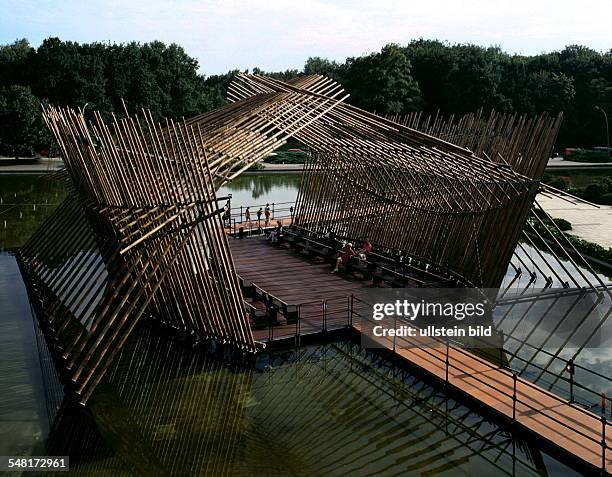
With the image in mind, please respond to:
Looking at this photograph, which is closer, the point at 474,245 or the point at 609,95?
the point at 474,245

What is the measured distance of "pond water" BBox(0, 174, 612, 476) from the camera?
11.5 metres

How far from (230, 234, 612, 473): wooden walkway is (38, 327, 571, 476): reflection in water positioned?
1.24ft

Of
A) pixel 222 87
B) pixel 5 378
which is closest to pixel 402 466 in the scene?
pixel 5 378

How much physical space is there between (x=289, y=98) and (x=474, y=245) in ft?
22.9

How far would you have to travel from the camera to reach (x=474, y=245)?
1938 centimetres

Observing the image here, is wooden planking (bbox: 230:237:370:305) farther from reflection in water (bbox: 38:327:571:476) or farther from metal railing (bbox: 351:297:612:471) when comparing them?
metal railing (bbox: 351:297:612:471)

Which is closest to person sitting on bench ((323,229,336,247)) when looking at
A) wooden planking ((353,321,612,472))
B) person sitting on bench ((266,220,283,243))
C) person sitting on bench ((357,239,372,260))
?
person sitting on bench ((266,220,283,243))

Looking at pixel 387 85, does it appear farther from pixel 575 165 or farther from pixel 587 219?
pixel 587 219

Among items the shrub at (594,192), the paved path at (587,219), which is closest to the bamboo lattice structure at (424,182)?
the paved path at (587,219)

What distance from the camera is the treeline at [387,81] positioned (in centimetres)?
6412

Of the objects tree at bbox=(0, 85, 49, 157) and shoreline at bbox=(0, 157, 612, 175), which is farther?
tree at bbox=(0, 85, 49, 157)

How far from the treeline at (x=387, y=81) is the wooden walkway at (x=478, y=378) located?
1810 inches

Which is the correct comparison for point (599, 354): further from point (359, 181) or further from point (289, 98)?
point (359, 181)

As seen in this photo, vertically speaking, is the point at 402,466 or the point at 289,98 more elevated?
the point at 289,98
